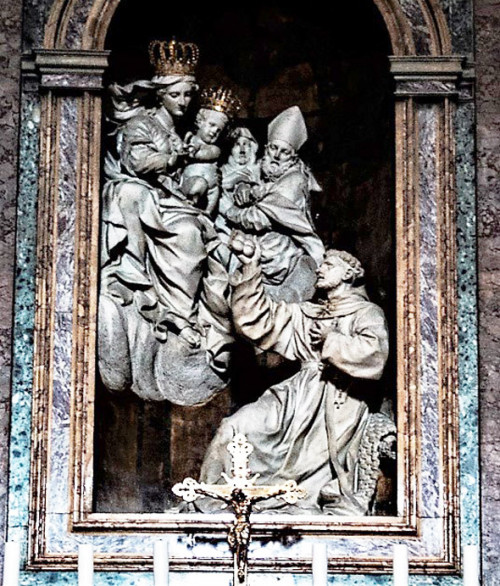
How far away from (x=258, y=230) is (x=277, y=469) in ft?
3.86

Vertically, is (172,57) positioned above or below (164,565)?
above

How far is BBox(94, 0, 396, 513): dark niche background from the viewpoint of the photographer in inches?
344

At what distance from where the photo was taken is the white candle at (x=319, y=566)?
7.35 meters

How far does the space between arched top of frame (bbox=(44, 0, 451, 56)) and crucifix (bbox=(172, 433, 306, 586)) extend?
2.10m

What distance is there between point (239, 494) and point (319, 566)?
42 centimetres

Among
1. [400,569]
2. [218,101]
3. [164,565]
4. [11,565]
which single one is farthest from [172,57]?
[400,569]

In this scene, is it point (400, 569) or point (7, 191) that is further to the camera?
point (7, 191)

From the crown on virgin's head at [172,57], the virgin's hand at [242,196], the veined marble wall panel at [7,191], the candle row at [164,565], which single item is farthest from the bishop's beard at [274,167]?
the candle row at [164,565]

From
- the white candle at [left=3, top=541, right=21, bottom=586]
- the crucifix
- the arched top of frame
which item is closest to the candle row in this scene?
the white candle at [left=3, top=541, right=21, bottom=586]

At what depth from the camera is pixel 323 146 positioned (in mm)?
9297

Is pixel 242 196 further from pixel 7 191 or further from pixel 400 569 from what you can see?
pixel 400 569

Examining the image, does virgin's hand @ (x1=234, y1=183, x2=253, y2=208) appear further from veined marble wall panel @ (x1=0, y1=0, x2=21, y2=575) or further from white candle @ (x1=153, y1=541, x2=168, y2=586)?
white candle @ (x1=153, y1=541, x2=168, y2=586)

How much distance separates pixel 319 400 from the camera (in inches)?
343

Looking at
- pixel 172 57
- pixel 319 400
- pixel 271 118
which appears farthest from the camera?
pixel 271 118
